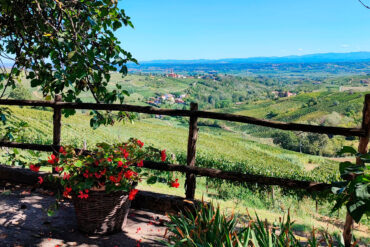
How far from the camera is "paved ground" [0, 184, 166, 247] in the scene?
3.09 metres

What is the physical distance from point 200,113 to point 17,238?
2294 millimetres

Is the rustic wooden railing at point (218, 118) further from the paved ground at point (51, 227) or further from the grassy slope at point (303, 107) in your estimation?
the grassy slope at point (303, 107)

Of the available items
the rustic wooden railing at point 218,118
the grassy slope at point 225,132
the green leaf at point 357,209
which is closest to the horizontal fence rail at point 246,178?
the rustic wooden railing at point 218,118

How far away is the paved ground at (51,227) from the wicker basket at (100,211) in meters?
0.10

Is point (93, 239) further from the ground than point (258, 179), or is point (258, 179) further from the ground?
point (258, 179)

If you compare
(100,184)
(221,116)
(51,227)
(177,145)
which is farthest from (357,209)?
(177,145)

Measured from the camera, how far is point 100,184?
9.96 ft

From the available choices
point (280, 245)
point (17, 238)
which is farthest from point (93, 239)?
point (280, 245)

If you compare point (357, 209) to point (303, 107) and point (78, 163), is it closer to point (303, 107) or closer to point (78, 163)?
point (78, 163)

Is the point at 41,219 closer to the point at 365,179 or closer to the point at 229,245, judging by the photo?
the point at 229,245

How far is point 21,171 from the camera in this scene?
4.65 metres

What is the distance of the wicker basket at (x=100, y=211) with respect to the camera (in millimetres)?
3088

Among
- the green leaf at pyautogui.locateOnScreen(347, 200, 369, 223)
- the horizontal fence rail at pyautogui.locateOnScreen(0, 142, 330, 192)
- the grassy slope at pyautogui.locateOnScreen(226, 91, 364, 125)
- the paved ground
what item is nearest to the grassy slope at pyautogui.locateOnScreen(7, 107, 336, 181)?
the paved ground

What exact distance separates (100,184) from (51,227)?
909 mm
